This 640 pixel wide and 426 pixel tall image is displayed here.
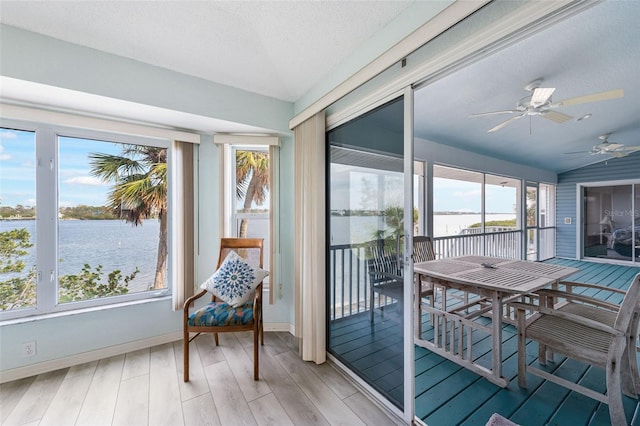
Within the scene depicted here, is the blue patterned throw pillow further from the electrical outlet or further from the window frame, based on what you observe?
the electrical outlet

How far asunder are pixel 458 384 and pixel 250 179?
2.73 meters

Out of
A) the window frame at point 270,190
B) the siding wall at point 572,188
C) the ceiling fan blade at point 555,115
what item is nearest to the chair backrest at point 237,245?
the window frame at point 270,190

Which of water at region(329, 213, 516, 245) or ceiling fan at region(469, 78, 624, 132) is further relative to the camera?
ceiling fan at region(469, 78, 624, 132)

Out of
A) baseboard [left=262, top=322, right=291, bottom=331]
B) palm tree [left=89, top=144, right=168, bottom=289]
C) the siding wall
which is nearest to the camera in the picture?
palm tree [left=89, top=144, right=168, bottom=289]

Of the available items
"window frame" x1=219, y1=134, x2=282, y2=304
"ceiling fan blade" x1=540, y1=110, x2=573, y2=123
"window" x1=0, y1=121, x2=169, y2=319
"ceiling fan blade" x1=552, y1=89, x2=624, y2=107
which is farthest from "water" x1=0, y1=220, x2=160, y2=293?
"ceiling fan blade" x1=540, y1=110, x2=573, y2=123

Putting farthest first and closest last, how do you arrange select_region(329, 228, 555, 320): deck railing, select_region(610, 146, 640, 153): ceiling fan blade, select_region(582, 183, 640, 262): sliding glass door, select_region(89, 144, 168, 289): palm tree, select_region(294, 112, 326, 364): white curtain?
select_region(582, 183, 640, 262): sliding glass door < select_region(610, 146, 640, 153): ceiling fan blade < select_region(89, 144, 168, 289): palm tree < select_region(294, 112, 326, 364): white curtain < select_region(329, 228, 555, 320): deck railing

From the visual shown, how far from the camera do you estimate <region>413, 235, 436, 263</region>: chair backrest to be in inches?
132

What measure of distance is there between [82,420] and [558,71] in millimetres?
4793

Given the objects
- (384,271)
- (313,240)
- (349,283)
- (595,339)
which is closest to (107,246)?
(313,240)

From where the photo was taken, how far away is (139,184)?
2.59 metres

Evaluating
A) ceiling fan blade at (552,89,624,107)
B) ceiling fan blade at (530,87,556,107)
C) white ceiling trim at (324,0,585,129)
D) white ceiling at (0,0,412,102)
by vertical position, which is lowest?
white ceiling trim at (324,0,585,129)

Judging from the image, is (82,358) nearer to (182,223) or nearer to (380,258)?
(182,223)

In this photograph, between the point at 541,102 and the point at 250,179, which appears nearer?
the point at 541,102

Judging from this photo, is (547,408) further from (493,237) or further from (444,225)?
(493,237)
